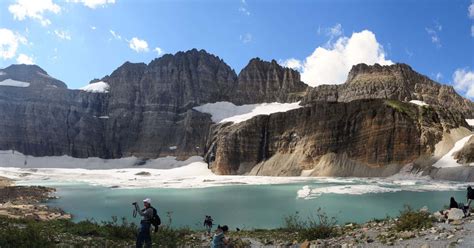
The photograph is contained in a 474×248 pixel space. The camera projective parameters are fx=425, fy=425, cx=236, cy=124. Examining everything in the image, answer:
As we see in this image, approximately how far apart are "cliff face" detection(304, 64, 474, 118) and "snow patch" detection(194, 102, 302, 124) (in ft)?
37.8

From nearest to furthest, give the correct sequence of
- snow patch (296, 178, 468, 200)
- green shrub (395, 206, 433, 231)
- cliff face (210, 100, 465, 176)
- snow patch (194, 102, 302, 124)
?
green shrub (395, 206, 433, 231) < snow patch (296, 178, 468, 200) < cliff face (210, 100, 465, 176) < snow patch (194, 102, 302, 124)

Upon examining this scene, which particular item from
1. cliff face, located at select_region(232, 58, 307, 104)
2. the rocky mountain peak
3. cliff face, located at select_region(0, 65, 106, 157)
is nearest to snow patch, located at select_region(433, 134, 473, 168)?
the rocky mountain peak

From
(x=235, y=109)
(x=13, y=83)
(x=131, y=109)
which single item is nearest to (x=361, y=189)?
(x=235, y=109)

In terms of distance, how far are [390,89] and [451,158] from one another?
2746 inches

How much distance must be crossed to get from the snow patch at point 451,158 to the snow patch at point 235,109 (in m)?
70.2

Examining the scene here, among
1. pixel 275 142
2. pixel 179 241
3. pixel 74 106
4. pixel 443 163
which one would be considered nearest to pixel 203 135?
pixel 275 142

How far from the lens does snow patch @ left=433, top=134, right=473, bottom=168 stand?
3445 inches

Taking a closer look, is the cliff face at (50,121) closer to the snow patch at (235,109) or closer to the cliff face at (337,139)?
the snow patch at (235,109)

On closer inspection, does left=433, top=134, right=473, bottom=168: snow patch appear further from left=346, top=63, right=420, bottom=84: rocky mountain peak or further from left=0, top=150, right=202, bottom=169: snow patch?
left=0, top=150, right=202, bottom=169: snow patch

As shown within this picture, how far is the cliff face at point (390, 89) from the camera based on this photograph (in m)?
157

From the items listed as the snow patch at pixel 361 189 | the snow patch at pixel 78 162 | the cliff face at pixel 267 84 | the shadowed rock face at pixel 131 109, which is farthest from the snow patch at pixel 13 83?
the snow patch at pixel 361 189

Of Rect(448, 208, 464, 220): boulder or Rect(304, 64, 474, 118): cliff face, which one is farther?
Rect(304, 64, 474, 118): cliff face

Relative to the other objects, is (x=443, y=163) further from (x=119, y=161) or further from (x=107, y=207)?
(x=119, y=161)

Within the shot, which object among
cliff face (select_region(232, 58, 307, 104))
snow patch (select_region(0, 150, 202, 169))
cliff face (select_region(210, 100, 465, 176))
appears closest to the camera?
cliff face (select_region(210, 100, 465, 176))
